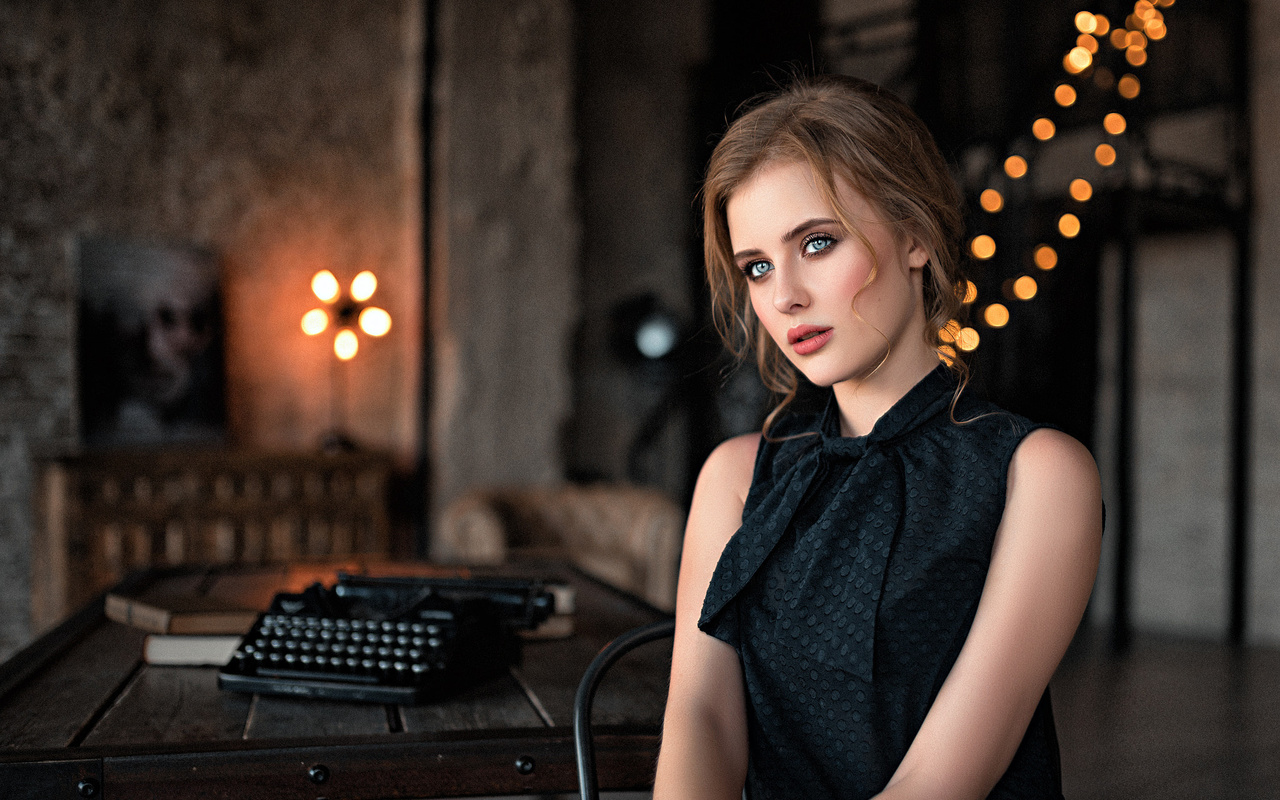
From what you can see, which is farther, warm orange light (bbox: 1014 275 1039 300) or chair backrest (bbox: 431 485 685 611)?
warm orange light (bbox: 1014 275 1039 300)

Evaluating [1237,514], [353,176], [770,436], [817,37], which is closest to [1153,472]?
[1237,514]

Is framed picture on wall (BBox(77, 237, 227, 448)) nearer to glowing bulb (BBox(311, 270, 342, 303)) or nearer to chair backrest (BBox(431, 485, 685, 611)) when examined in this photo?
glowing bulb (BBox(311, 270, 342, 303))

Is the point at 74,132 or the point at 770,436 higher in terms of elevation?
the point at 74,132

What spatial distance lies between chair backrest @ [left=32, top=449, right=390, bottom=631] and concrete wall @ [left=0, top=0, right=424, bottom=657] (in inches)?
13.4

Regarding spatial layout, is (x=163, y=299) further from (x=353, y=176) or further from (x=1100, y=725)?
(x=1100, y=725)

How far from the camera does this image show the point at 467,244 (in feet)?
19.1

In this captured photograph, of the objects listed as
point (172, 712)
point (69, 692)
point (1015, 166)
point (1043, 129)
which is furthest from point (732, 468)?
point (1043, 129)

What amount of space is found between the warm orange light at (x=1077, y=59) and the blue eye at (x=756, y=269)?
4.26 m

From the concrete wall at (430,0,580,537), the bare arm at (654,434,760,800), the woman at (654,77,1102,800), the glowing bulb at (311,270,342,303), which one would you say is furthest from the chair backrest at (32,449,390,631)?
the woman at (654,77,1102,800)

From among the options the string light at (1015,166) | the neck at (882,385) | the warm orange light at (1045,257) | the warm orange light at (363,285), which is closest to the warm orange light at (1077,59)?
the string light at (1015,166)

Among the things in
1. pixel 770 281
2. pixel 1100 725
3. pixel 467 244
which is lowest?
pixel 1100 725

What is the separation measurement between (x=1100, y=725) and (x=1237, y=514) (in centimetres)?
239

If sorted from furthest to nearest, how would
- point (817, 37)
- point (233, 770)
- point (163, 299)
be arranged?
point (817, 37) < point (163, 299) < point (233, 770)

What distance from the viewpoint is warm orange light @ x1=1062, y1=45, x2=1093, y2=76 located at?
4.74m
